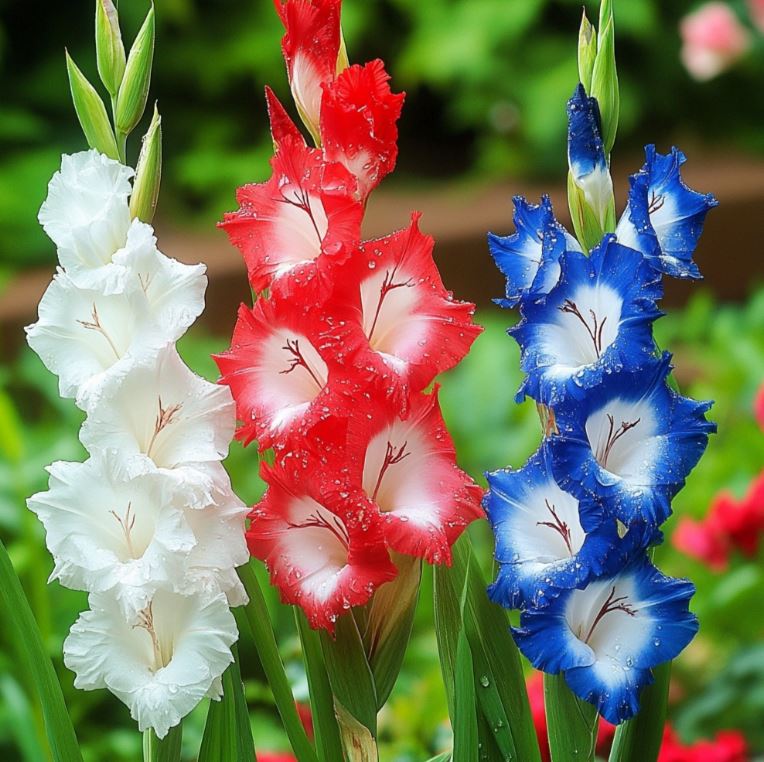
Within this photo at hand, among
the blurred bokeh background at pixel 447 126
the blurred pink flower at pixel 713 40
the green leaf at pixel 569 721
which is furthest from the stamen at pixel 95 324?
the blurred pink flower at pixel 713 40

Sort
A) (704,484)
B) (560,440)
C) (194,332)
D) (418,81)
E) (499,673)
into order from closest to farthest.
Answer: (560,440)
(499,673)
(704,484)
(194,332)
(418,81)

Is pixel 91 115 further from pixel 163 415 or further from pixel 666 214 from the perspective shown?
pixel 666 214

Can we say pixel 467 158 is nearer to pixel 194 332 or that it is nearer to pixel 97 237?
pixel 194 332

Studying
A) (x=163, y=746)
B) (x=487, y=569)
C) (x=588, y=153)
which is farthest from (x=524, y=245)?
(x=487, y=569)

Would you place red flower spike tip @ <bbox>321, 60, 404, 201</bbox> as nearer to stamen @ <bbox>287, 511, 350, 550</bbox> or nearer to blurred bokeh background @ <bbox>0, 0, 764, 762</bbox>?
stamen @ <bbox>287, 511, 350, 550</bbox>

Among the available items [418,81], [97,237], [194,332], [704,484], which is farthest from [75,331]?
[418,81]

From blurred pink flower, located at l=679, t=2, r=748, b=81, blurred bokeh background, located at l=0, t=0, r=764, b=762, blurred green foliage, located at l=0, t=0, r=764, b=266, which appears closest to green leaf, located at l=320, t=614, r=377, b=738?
blurred bokeh background, located at l=0, t=0, r=764, b=762
